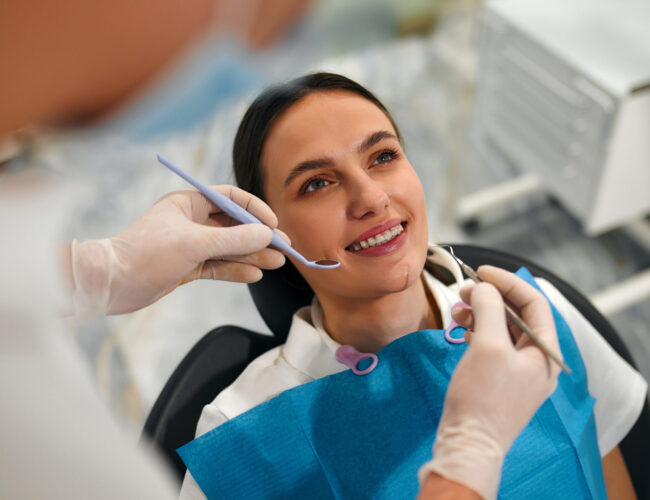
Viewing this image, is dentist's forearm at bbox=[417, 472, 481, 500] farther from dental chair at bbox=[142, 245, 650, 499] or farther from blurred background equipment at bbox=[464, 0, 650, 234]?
blurred background equipment at bbox=[464, 0, 650, 234]

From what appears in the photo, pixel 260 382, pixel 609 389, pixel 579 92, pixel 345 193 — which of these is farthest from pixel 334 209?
pixel 579 92

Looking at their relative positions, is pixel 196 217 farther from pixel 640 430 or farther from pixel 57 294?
pixel 640 430

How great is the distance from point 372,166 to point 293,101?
13 centimetres

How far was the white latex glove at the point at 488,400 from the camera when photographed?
0.56 meters

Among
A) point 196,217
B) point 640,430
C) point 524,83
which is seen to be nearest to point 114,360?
point 196,217

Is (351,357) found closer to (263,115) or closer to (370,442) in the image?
(370,442)

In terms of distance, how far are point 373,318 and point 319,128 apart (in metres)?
0.28

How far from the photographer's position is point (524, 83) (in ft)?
5.25

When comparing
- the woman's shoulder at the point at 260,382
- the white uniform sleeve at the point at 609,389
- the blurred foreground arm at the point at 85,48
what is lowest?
the white uniform sleeve at the point at 609,389

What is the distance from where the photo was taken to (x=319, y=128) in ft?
2.37

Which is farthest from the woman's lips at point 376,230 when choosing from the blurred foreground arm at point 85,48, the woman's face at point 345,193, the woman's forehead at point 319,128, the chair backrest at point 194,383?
the blurred foreground arm at point 85,48

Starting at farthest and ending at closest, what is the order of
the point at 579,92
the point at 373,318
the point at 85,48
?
1. the point at 579,92
2. the point at 373,318
3. the point at 85,48

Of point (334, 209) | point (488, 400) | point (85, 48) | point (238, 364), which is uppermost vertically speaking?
point (85, 48)

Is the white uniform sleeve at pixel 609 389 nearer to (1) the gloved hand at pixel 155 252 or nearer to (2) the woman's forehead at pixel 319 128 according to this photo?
(2) the woman's forehead at pixel 319 128
